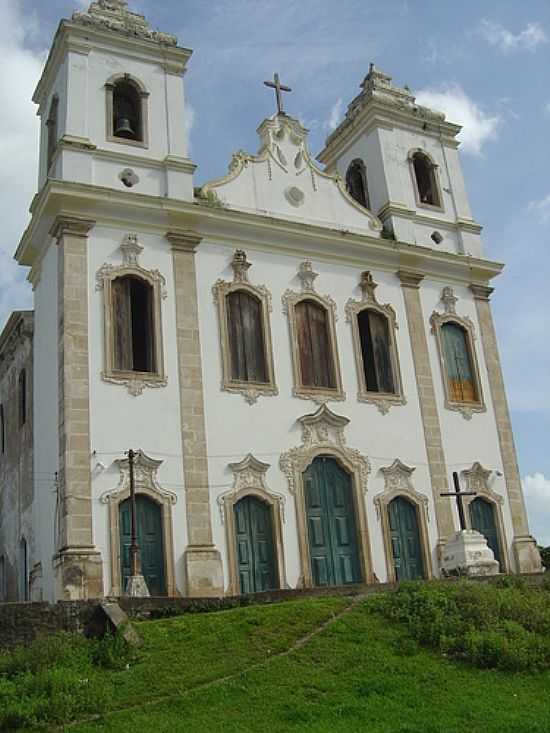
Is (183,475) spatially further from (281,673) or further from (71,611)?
(281,673)

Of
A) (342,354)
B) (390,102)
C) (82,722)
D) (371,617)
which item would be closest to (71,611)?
(82,722)

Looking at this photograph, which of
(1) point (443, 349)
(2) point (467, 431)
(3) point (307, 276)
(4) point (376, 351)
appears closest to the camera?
(3) point (307, 276)

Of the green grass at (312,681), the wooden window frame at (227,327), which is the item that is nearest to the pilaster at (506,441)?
the wooden window frame at (227,327)

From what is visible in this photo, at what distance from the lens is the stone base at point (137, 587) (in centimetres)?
1570

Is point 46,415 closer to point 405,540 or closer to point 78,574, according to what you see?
point 78,574

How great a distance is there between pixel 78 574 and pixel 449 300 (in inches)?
469

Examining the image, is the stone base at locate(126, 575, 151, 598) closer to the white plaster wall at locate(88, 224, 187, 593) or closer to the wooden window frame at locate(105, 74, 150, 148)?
the white plaster wall at locate(88, 224, 187, 593)

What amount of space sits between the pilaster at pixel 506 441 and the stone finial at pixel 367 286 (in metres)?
3.39

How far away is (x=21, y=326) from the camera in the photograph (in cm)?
2188

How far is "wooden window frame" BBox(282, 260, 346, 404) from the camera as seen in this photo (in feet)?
65.7

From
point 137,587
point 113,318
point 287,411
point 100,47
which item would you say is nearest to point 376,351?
point 287,411

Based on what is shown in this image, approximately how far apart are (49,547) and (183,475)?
2.88 meters

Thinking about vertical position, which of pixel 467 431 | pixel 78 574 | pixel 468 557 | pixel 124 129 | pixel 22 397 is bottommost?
pixel 468 557

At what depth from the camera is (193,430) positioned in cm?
1828
